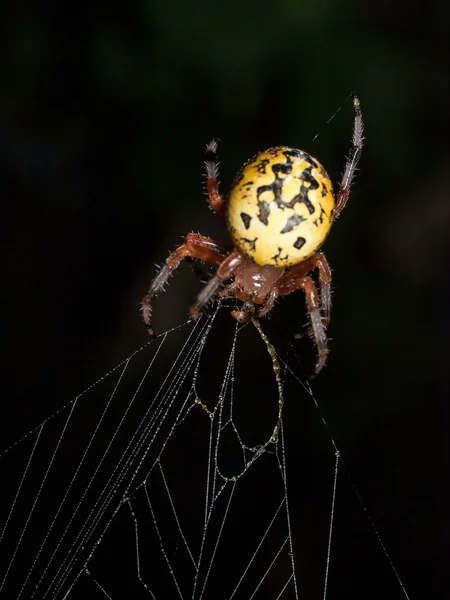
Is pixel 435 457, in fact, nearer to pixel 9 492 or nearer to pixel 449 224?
pixel 449 224

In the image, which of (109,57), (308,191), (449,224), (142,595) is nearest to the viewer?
(308,191)

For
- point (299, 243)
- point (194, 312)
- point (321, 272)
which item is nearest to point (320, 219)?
point (299, 243)

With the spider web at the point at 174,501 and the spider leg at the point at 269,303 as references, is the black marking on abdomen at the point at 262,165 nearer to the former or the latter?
the spider leg at the point at 269,303

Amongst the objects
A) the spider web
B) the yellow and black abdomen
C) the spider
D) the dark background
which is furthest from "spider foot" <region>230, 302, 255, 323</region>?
the dark background

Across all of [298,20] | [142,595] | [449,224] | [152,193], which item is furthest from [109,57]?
[142,595]

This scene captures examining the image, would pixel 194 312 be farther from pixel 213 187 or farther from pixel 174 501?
pixel 174 501

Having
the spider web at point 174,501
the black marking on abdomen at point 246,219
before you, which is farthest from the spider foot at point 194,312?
the spider web at point 174,501
